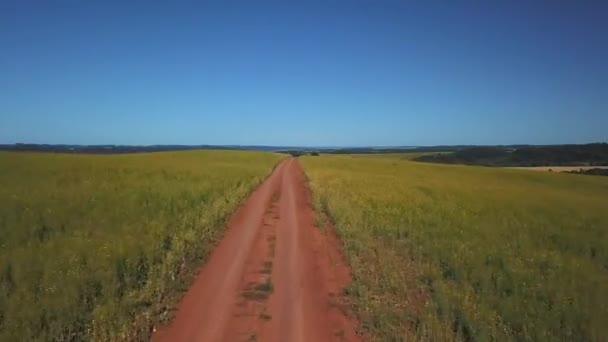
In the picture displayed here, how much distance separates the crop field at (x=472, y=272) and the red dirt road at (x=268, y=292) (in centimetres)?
56

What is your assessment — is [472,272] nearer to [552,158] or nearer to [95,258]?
[95,258]

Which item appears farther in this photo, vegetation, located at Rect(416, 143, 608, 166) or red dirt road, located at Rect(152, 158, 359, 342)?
vegetation, located at Rect(416, 143, 608, 166)

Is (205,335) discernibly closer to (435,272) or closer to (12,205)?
(435,272)

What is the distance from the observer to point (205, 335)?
6914 mm

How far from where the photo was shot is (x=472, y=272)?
10.6m

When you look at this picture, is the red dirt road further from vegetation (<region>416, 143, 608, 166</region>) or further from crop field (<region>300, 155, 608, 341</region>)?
vegetation (<region>416, 143, 608, 166</region>)

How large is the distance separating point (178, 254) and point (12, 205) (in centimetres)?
823

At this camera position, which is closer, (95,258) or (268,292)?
(268,292)

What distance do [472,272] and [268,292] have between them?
516 centimetres

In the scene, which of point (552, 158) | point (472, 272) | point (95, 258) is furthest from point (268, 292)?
point (552, 158)

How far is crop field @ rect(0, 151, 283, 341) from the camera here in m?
7.08

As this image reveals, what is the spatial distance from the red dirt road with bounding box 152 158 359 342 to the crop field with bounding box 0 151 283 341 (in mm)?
525

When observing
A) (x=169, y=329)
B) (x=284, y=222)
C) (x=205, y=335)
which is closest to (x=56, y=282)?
(x=169, y=329)

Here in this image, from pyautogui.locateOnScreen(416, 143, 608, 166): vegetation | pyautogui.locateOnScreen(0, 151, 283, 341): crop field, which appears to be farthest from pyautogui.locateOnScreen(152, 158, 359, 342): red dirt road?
pyautogui.locateOnScreen(416, 143, 608, 166): vegetation
